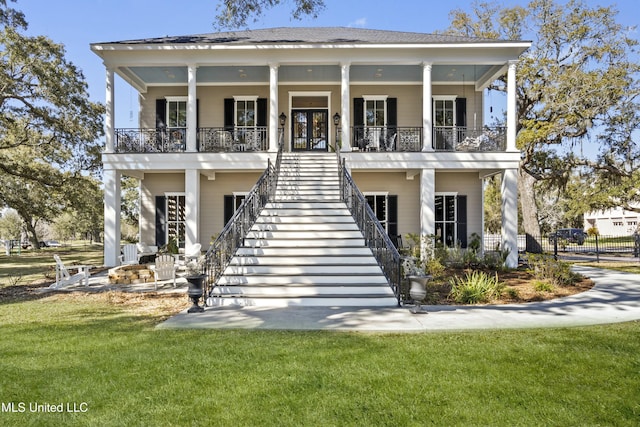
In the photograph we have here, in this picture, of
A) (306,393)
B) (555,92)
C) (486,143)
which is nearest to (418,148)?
(486,143)

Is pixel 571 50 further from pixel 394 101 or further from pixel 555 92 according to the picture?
pixel 394 101

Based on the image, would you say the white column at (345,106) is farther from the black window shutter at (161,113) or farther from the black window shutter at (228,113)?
the black window shutter at (161,113)

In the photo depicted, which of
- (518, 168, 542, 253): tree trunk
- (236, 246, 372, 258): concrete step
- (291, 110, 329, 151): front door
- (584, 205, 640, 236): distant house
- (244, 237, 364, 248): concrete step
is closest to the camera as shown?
(236, 246, 372, 258): concrete step

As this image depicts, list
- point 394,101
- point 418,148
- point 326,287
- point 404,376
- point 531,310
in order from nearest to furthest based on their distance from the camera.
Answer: point 404,376 < point 531,310 < point 326,287 < point 418,148 < point 394,101

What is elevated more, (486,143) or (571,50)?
(571,50)

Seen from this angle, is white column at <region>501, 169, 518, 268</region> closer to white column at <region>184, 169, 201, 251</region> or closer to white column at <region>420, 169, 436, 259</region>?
white column at <region>420, 169, 436, 259</region>

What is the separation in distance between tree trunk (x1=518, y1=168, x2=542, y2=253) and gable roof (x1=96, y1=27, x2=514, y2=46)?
1021 cm

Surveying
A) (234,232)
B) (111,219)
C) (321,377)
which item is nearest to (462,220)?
(234,232)

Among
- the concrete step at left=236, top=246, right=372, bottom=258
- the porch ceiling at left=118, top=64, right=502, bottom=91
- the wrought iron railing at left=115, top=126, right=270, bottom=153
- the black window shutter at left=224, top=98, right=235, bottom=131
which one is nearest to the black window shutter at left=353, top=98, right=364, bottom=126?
the porch ceiling at left=118, top=64, right=502, bottom=91

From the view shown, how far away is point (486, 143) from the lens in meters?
15.1

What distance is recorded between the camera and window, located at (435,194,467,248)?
16562 mm

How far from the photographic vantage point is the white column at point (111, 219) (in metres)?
14.3

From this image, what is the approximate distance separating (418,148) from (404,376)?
41.3ft

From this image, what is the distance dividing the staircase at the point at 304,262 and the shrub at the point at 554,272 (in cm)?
519
